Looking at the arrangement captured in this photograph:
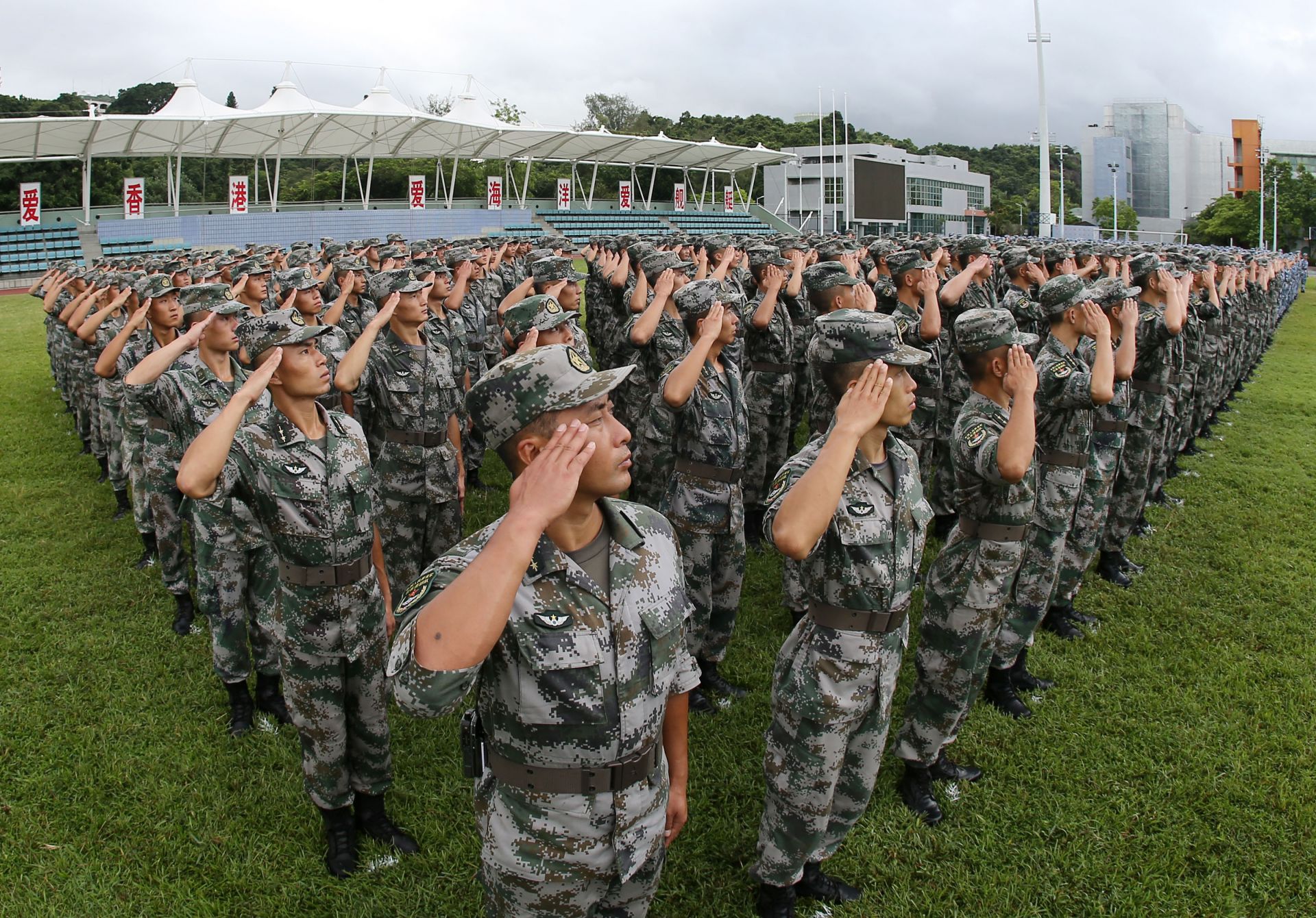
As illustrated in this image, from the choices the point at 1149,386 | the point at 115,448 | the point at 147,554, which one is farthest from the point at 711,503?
the point at 115,448

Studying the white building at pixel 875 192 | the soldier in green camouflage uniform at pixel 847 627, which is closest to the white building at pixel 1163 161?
the white building at pixel 875 192

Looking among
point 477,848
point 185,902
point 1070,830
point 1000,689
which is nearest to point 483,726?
point 477,848

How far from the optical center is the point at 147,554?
6918 mm

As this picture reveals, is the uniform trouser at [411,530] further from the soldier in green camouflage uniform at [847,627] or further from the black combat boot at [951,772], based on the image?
the black combat boot at [951,772]

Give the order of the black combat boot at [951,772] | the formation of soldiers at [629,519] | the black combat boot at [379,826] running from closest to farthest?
1. the formation of soldiers at [629,519]
2. the black combat boot at [379,826]
3. the black combat boot at [951,772]

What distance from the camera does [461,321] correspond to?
8.34 metres

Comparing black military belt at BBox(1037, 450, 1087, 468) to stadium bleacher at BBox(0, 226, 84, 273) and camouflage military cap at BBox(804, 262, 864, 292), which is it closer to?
camouflage military cap at BBox(804, 262, 864, 292)

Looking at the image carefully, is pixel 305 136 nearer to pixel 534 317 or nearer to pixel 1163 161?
pixel 534 317

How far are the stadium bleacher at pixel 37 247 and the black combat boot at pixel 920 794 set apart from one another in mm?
35647

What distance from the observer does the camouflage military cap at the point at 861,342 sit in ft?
9.54

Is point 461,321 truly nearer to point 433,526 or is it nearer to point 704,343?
point 433,526

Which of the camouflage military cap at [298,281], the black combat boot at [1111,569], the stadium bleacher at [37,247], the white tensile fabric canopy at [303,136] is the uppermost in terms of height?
the white tensile fabric canopy at [303,136]

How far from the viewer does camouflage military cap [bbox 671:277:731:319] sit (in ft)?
16.1

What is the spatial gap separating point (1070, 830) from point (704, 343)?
264 centimetres
